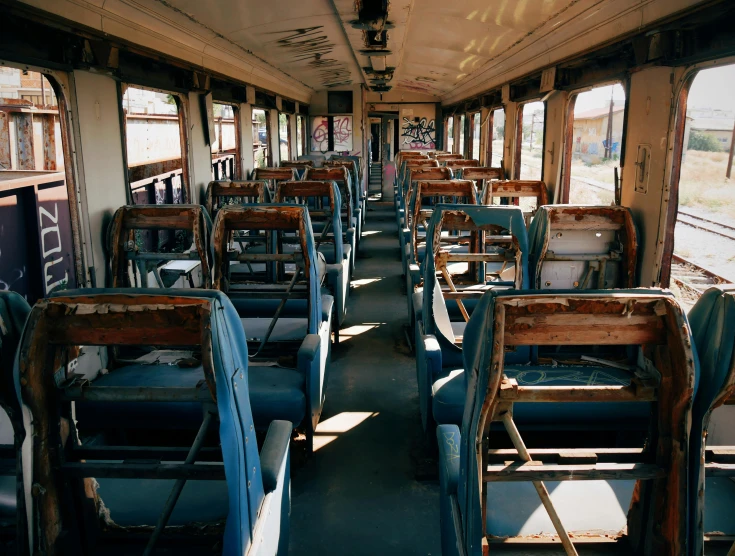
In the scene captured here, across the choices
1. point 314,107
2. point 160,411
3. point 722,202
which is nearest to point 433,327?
point 160,411

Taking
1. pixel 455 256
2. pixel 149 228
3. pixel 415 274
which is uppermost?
pixel 149 228

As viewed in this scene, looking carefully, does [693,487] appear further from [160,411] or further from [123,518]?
[160,411]

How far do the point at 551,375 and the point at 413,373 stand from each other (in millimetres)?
1657

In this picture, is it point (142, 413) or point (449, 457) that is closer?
point (449, 457)

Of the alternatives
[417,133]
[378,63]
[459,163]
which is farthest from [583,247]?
[417,133]

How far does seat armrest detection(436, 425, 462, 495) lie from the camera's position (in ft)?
6.68

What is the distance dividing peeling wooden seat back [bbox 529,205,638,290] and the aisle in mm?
1372

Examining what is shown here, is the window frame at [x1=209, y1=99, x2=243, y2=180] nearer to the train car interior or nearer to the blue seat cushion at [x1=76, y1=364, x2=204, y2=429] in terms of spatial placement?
the train car interior

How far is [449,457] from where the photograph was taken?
2105mm

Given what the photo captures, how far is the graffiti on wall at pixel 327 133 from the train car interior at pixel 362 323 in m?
7.05

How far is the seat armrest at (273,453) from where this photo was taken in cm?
208

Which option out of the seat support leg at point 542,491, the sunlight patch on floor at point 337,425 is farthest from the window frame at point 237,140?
the seat support leg at point 542,491

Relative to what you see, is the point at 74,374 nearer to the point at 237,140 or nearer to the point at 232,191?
the point at 232,191

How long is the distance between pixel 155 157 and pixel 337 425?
927cm
